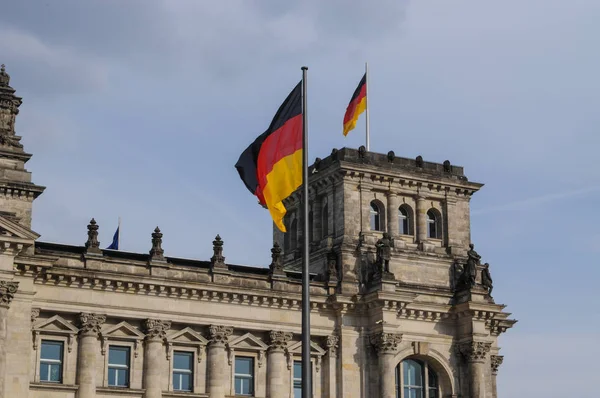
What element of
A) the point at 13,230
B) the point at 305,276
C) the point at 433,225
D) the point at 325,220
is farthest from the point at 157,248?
the point at 305,276

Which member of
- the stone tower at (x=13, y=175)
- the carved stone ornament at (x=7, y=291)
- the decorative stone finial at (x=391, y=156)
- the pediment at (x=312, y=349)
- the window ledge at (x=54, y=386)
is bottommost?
the window ledge at (x=54, y=386)

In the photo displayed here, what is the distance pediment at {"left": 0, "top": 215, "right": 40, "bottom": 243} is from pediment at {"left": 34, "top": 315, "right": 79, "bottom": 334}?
4.23 meters

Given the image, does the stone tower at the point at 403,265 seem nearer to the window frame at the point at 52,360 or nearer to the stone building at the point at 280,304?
the stone building at the point at 280,304

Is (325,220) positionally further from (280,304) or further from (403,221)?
(280,304)

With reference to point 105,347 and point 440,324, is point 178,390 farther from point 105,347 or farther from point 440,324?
point 440,324

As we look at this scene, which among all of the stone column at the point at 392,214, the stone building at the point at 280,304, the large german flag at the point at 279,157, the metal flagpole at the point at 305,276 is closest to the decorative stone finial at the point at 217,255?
the stone building at the point at 280,304

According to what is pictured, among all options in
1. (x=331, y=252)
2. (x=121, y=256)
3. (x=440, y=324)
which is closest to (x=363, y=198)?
(x=331, y=252)

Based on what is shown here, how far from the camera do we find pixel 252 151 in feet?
131

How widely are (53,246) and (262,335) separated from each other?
1069 centimetres

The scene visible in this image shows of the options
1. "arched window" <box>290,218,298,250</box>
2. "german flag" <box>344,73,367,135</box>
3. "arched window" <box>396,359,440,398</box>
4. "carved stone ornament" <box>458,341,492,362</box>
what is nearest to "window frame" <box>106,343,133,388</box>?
"arched window" <box>396,359,440,398</box>

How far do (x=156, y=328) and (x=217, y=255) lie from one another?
4.88m

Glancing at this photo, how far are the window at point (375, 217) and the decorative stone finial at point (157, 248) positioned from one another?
480 inches

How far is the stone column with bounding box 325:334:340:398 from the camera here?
59.1m

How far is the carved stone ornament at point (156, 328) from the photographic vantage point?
55.2 meters
